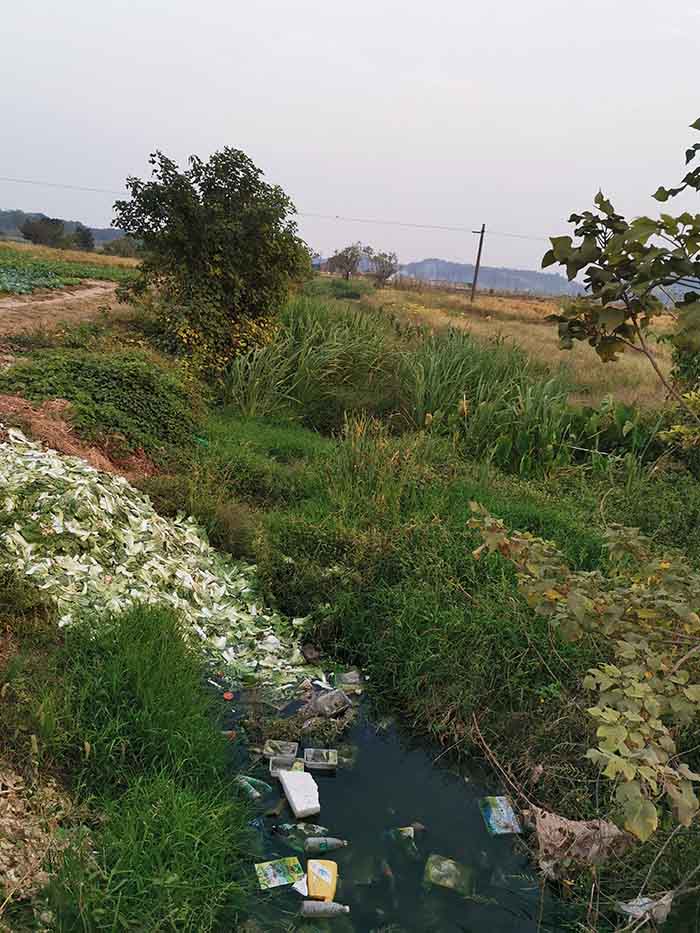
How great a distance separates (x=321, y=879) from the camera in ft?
8.23

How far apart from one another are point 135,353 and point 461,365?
11.7ft

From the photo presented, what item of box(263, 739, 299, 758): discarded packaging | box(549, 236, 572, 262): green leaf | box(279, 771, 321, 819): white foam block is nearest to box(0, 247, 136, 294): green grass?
box(263, 739, 299, 758): discarded packaging

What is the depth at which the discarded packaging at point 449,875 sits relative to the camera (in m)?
2.60

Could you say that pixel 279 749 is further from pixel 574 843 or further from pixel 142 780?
pixel 574 843

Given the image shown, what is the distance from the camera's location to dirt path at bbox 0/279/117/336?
9.41 metres

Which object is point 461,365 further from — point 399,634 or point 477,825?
point 477,825

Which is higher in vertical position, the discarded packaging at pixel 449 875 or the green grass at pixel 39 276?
the green grass at pixel 39 276

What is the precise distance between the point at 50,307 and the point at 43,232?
39401mm

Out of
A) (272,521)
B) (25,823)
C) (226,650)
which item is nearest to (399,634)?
(226,650)

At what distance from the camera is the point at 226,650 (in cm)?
372

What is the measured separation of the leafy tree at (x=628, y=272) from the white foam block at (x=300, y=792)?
2.18 meters

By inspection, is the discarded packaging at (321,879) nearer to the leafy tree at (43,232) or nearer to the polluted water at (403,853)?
the polluted water at (403,853)

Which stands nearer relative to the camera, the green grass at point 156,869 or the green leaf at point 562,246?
the green leaf at point 562,246

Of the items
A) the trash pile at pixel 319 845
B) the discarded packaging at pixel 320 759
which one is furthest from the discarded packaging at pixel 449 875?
the discarded packaging at pixel 320 759
